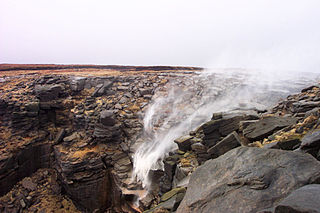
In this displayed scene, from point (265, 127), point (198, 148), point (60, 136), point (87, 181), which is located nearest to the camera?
point (265, 127)

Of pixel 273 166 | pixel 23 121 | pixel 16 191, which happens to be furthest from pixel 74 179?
pixel 273 166

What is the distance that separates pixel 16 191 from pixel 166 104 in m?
12.4

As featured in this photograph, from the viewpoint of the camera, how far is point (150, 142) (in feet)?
40.4

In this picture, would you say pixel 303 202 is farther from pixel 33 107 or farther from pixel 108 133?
pixel 33 107

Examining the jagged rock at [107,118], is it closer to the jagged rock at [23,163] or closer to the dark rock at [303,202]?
the jagged rock at [23,163]

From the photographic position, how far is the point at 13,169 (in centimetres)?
1318

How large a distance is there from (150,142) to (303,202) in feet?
33.8

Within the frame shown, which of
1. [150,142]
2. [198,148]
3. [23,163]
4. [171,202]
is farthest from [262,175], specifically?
[23,163]

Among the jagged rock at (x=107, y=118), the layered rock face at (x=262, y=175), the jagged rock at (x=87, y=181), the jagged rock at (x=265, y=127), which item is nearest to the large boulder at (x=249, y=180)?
the layered rock face at (x=262, y=175)

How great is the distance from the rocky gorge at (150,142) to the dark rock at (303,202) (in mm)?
133

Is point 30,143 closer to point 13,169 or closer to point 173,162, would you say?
point 13,169

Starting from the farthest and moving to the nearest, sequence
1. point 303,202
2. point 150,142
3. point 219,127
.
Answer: point 150,142
point 219,127
point 303,202

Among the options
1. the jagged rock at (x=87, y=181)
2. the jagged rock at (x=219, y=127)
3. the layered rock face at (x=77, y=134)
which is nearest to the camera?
the jagged rock at (x=219, y=127)

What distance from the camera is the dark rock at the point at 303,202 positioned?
225 cm
